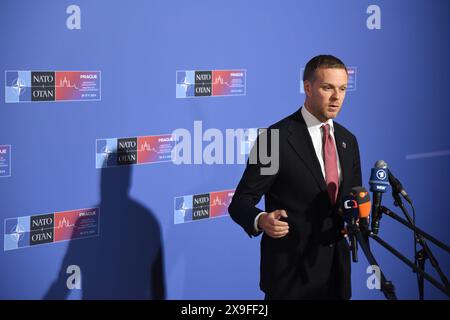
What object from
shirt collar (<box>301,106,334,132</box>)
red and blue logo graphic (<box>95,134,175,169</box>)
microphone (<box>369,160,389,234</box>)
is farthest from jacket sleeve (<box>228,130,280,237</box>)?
red and blue logo graphic (<box>95,134,175,169</box>)

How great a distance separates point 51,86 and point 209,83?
3.36ft

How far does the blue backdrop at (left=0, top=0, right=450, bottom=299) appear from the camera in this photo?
3867 millimetres

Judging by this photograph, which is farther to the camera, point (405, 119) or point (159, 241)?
point (405, 119)

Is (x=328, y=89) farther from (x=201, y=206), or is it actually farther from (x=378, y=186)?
(x=201, y=206)

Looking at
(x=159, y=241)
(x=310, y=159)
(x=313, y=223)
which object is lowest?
(x=159, y=241)

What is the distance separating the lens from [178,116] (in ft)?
14.4

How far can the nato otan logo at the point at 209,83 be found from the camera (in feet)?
14.4

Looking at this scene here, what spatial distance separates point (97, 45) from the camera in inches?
158

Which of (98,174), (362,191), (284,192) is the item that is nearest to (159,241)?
(98,174)

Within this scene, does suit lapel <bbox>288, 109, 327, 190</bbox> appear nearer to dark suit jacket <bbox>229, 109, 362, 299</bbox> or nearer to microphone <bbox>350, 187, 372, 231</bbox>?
dark suit jacket <bbox>229, 109, 362, 299</bbox>

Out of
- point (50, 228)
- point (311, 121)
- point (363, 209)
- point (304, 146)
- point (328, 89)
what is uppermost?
point (328, 89)

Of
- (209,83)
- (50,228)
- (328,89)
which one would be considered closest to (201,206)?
(209,83)

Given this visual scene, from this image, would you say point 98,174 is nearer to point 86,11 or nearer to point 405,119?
point 86,11

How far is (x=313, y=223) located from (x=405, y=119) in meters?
2.56
